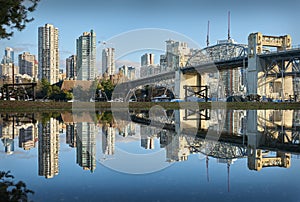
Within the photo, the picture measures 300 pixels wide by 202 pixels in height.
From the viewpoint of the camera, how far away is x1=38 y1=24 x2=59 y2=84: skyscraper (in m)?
88.5

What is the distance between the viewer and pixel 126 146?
653 centimetres

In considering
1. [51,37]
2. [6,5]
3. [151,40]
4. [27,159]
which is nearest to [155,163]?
[27,159]

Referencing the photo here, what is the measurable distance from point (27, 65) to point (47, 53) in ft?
22.1

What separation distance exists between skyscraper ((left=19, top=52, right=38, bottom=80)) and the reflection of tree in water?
299ft

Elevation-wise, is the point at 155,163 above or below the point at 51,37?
below

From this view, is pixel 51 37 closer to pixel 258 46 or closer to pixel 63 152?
pixel 258 46

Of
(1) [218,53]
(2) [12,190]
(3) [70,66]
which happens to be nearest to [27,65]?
(3) [70,66]

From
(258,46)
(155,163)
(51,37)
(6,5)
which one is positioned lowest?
(155,163)

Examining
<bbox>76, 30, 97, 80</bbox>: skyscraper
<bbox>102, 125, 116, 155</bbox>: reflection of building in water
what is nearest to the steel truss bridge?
<bbox>76, 30, 97, 80</bbox>: skyscraper

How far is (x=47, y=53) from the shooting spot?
293ft

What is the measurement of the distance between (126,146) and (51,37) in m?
89.8

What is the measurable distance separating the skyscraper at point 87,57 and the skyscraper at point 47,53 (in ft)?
144

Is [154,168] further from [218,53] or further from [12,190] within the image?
[218,53]

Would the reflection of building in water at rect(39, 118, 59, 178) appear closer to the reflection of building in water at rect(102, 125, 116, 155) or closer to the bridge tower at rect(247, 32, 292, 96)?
the reflection of building in water at rect(102, 125, 116, 155)
